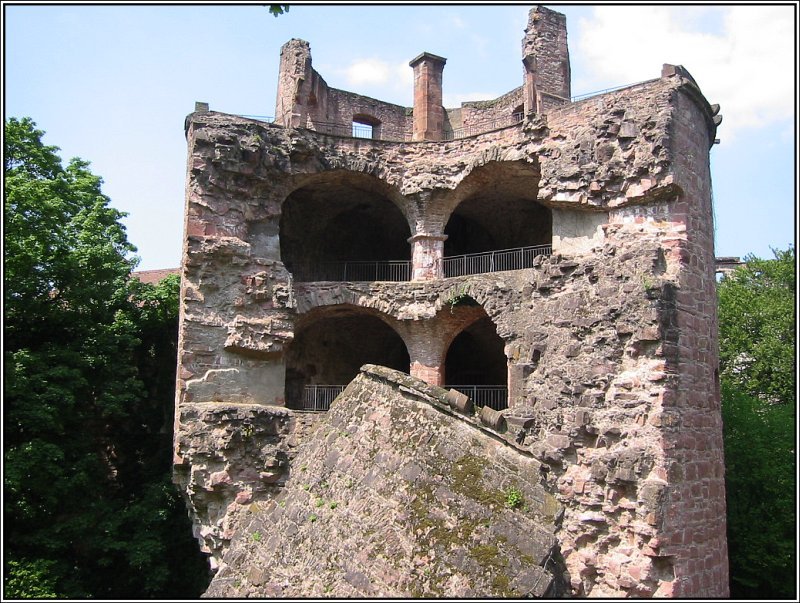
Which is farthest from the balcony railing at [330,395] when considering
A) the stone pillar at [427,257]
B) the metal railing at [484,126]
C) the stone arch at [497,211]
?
the metal railing at [484,126]

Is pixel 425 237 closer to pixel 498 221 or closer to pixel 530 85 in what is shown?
pixel 498 221

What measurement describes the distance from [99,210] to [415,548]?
637 inches

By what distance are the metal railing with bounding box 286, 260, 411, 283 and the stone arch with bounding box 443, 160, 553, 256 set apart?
1.71m

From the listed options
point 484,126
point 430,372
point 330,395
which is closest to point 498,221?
point 484,126

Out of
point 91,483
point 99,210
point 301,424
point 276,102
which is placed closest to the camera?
point 301,424

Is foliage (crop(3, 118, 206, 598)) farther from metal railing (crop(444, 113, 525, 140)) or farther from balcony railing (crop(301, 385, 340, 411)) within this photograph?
metal railing (crop(444, 113, 525, 140))

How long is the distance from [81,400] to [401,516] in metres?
14.6

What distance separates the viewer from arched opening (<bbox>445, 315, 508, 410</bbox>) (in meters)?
20.4

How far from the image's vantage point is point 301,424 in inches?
644

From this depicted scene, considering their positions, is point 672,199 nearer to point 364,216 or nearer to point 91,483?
point 364,216

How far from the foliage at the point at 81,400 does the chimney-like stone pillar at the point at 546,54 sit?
11692 millimetres

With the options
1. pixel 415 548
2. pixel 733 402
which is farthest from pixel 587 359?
pixel 733 402

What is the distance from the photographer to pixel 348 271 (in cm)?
2227

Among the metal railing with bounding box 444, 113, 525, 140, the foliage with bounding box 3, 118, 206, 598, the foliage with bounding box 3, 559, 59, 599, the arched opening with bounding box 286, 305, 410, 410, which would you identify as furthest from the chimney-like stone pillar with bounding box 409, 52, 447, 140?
the foliage with bounding box 3, 559, 59, 599
